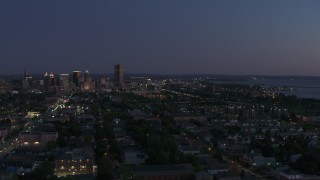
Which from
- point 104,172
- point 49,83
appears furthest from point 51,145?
point 49,83

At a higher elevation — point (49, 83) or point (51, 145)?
point (51, 145)

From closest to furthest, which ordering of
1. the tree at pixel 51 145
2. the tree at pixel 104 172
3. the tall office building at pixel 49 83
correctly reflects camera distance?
the tree at pixel 104 172 < the tree at pixel 51 145 < the tall office building at pixel 49 83

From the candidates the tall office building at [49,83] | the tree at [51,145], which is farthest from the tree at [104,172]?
the tall office building at [49,83]

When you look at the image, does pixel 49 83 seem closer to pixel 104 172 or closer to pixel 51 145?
pixel 51 145

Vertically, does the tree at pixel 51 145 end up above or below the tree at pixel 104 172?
below

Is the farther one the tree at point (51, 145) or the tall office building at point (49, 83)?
the tall office building at point (49, 83)

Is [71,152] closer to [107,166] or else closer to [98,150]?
[98,150]

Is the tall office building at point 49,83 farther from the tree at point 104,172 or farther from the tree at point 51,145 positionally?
the tree at point 104,172

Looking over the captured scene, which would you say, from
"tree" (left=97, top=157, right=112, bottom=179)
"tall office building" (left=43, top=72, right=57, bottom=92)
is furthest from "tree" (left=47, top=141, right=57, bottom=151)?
"tall office building" (left=43, top=72, right=57, bottom=92)

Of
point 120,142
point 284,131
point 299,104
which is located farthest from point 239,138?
point 299,104

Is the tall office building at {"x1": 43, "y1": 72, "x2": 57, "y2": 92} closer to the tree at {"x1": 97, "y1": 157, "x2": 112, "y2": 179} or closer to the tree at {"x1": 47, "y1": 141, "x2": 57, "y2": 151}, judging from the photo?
the tree at {"x1": 47, "y1": 141, "x2": 57, "y2": 151}

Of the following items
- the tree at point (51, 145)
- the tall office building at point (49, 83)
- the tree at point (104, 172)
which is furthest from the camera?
the tall office building at point (49, 83)
